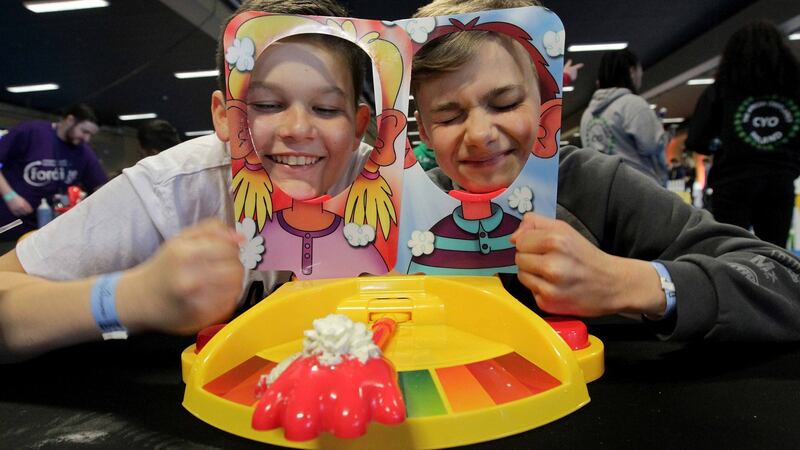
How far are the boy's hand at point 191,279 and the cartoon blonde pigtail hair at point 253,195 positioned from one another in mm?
134

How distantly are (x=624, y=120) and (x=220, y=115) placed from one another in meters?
1.31

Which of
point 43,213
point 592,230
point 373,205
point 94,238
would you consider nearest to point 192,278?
point 373,205

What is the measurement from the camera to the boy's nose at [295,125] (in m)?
0.56

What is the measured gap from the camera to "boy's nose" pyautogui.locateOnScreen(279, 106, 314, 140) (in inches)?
22.0

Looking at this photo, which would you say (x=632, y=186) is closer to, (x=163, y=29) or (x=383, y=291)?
(x=383, y=291)

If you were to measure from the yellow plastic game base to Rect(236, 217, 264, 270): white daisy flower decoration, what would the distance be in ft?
0.15

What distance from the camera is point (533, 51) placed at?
21.2 inches

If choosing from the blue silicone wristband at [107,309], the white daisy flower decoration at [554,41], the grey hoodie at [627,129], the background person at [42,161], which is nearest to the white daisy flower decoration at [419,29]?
the white daisy flower decoration at [554,41]

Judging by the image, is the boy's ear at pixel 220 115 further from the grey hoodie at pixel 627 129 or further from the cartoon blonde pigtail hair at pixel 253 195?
the grey hoodie at pixel 627 129

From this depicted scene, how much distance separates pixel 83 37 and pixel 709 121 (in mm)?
2501

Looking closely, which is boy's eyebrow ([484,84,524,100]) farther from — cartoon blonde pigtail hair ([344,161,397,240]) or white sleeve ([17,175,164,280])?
white sleeve ([17,175,164,280])

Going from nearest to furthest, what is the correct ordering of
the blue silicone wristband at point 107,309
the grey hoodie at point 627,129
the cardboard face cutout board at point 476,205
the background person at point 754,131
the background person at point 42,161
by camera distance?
the blue silicone wristband at point 107,309, the cardboard face cutout board at point 476,205, the background person at point 754,131, the grey hoodie at point 627,129, the background person at point 42,161

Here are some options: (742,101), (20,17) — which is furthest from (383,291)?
(20,17)

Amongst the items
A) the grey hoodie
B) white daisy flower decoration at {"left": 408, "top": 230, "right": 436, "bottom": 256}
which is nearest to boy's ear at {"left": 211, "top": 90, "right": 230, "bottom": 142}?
white daisy flower decoration at {"left": 408, "top": 230, "right": 436, "bottom": 256}
